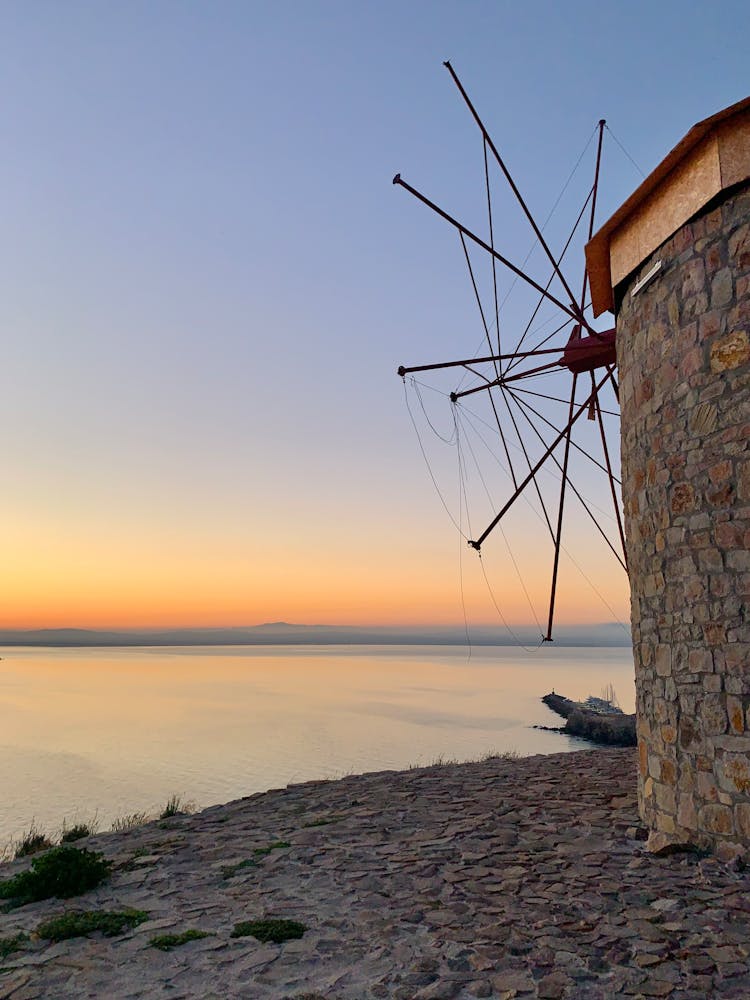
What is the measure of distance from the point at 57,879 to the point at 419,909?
135 inches

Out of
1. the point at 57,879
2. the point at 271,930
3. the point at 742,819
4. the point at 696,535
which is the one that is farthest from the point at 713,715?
the point at 57,879

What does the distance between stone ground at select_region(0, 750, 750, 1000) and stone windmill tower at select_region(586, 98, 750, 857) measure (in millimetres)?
750

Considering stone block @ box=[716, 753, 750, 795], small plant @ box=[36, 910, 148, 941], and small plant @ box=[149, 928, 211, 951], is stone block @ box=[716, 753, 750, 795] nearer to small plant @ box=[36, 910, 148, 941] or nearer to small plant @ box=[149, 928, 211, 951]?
small plant @ box=[149, 928, 211, 951]

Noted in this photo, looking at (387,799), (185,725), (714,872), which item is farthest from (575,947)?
(185,725)

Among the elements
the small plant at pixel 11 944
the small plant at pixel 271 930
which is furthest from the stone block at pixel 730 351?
the small plant at pixel 11 944

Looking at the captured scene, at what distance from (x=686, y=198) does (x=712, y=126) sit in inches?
23.5

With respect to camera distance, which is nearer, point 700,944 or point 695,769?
point 700,944

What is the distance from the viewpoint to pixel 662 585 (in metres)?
6.71

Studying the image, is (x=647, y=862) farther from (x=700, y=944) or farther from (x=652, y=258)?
(x=652, y=258)

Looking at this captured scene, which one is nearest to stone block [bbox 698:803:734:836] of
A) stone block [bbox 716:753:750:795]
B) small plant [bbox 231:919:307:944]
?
stone block [bbox 716:753:750:795]

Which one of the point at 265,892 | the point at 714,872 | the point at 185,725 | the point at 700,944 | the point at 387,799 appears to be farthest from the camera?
the point at 185,725

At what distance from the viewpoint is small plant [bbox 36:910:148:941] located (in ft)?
17.4

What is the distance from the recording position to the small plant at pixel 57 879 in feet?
20.7

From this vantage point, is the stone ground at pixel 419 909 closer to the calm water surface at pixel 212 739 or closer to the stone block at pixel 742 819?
the stone block at pixel 742 819
